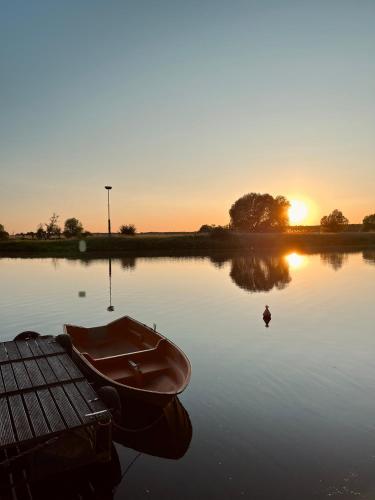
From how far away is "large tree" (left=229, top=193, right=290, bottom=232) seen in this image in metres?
171

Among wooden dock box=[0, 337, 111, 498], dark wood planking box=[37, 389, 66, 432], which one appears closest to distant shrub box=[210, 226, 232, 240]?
wooden dock box=[0, 337, 111, 498]

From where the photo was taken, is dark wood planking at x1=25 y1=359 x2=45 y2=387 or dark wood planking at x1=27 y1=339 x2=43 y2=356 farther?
dark wood planking at x1=27 y1=339 x2=43 y2=356

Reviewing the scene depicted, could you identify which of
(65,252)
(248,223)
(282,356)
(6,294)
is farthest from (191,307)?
(248,223)

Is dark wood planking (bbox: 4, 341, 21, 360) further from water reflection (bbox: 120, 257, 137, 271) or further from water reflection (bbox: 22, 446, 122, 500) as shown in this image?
water reflection (bbox: 120, 257, 137, 271)

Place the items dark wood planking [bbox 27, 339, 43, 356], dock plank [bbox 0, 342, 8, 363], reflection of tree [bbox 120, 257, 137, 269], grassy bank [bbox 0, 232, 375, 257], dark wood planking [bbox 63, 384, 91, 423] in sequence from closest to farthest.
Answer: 1. dark wood planking [bbox 63, 384, 91, 423]
2. dock plank [bbox 0, 342, 8, 363]
3. dark wood planking [bbox 27, 339, 43, 356]
4. reflection of tree [bbox 120, 257, 137, 269]
5. grassy bank [bbox 0, 232, 375, 257]

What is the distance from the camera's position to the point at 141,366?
53.7 feet

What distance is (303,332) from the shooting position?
26.2 m

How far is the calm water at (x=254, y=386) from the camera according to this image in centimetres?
1074

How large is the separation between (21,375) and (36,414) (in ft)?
10.8

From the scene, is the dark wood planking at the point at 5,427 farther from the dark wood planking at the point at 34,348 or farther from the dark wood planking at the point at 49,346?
the dark wood planking at the point at 49,346

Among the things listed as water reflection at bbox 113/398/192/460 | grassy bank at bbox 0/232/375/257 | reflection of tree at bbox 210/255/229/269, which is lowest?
water reflection at bbox 113/398/192/460

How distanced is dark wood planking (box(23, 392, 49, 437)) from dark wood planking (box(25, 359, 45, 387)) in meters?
0.76

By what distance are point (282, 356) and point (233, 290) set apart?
74.5 feet

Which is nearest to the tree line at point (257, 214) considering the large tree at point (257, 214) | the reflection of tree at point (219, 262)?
the large tree at point (257, 214)
